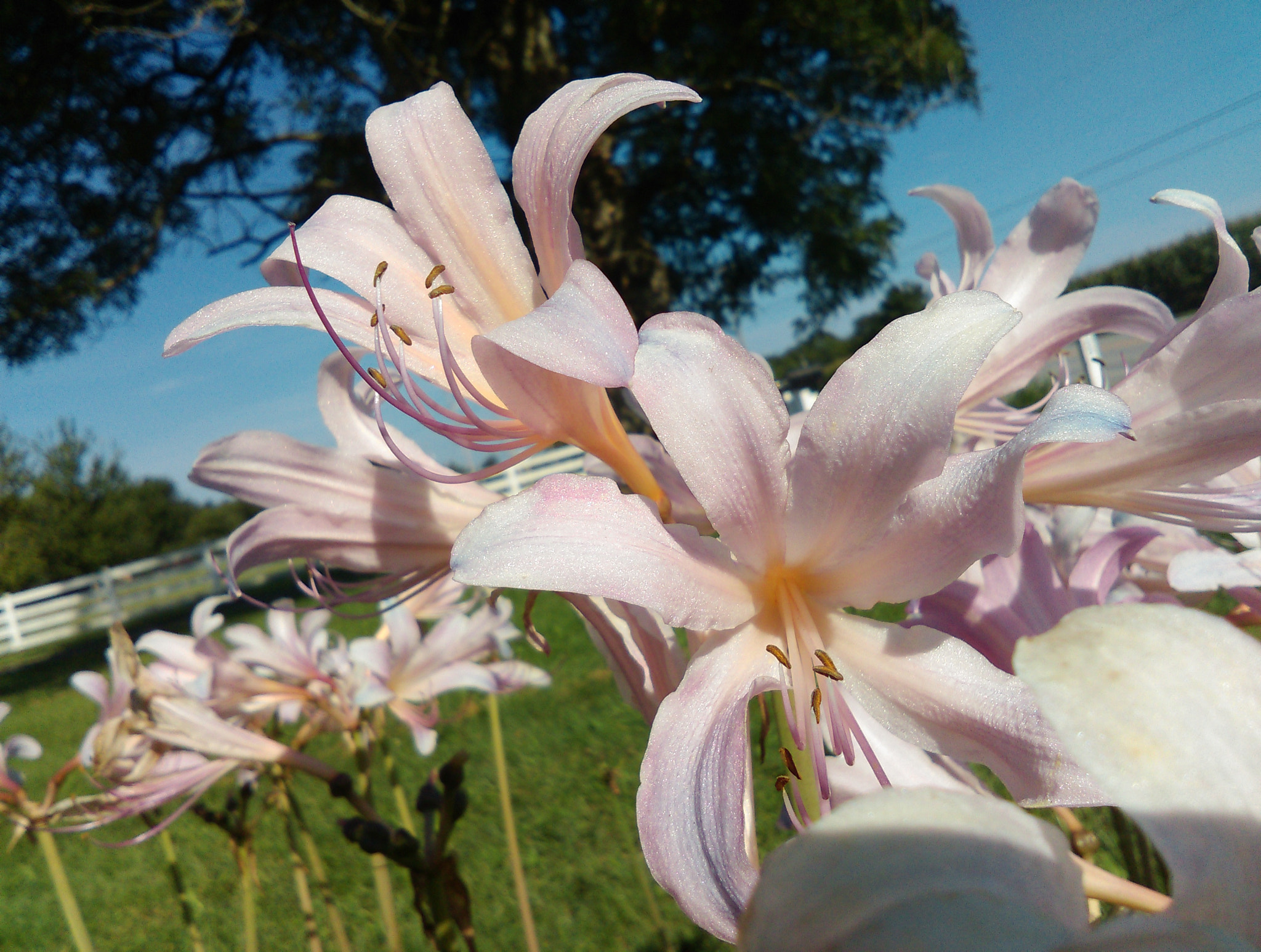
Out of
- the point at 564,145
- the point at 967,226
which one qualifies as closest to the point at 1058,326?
the point at 967,226

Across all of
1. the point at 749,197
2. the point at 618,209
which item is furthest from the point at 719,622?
the point at 749,197

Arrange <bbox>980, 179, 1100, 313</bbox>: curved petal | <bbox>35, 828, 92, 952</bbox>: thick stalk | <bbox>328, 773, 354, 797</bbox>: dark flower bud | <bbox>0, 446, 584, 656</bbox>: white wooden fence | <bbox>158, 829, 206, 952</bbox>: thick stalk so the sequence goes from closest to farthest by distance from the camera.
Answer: <bbox>980, 179, 1100, 313</bbox>: curved petal
<bbox>328, 773, 354, 797</bbox>: dark flower bud
<bbox>35, 828, 92, 952</bbox>: thick stalk
<bbox>158, 829, 206, 952</bbox>: thick stalk
<bbox>0, 446, 584, 656</bbox>: white wooden fence

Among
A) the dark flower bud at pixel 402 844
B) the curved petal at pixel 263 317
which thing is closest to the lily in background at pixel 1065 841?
the curved petal at pixel 263 317

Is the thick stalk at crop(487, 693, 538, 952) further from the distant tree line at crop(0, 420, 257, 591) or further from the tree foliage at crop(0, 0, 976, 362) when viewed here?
Answer: the distant tree line at crop(0, 420, 257, 591)

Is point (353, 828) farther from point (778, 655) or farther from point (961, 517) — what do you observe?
point (961, 517)

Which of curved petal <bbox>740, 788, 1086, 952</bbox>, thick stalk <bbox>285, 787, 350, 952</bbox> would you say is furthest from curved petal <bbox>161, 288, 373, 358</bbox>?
thick stalk <bbox>285, 787, 350, 952</bbox>
